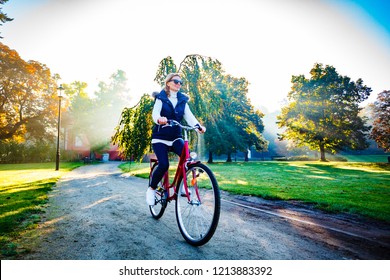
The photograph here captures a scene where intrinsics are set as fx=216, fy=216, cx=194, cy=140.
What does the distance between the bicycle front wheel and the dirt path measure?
0.15 m

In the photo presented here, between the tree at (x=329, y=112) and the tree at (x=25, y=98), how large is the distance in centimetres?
2992

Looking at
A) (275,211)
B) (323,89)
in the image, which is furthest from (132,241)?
(323,89)

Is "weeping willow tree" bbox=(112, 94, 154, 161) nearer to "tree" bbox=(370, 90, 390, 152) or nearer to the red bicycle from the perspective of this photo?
the red bicycle

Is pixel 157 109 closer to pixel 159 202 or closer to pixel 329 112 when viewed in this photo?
pixel 159 202

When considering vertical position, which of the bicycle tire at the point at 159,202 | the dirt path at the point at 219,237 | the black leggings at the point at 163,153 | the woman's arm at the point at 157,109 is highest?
the woman's arm at the point at 157,109

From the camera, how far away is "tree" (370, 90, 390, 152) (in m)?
20.7

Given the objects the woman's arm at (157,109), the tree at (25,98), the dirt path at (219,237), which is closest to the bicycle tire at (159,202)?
the dirt path at (219,237)

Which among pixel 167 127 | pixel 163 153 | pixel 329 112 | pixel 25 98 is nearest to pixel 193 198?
pixel 163 153

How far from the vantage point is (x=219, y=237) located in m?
2.92

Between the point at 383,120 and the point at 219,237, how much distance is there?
1039 inches

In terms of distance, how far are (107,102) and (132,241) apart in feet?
137

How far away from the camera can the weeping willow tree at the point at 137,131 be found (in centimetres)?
965

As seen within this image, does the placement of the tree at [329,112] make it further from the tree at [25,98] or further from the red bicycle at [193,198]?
the tree at [25,98]
